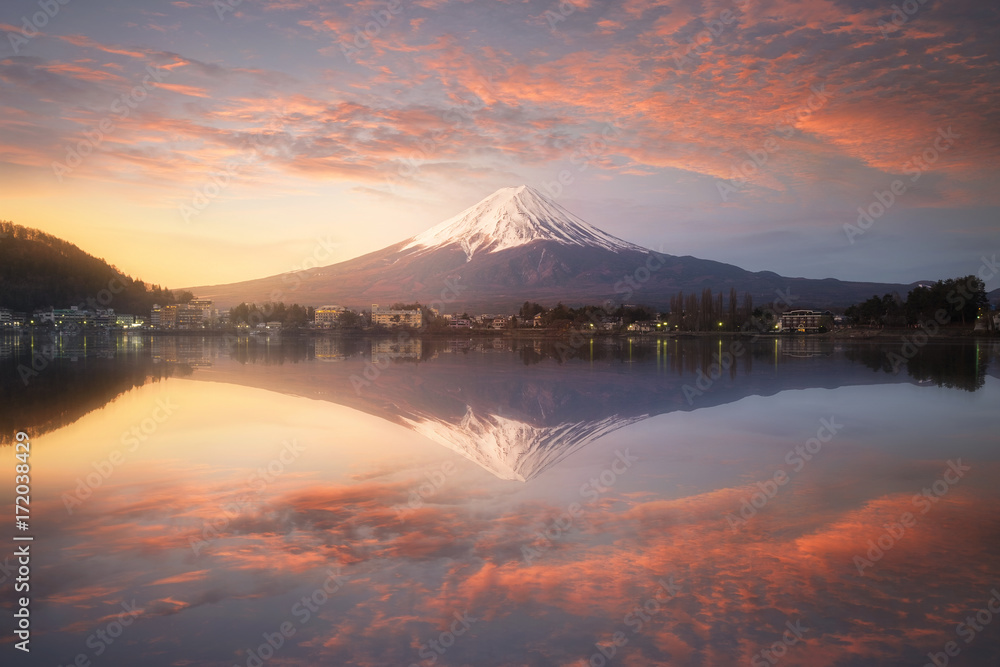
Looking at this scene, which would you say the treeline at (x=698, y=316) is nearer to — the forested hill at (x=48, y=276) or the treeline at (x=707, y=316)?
the treeline at (x=707, y=316)

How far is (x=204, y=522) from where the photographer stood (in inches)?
248

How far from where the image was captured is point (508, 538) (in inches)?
228

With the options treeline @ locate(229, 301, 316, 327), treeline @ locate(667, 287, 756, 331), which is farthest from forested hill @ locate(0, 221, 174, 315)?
treeline @ locate(667, 287, 756, 331)

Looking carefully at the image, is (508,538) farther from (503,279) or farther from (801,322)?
(503,279)

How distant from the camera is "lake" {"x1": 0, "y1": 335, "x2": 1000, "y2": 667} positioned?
13.3ft

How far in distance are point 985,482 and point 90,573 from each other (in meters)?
9.47

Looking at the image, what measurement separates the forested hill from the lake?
12041 centimetres

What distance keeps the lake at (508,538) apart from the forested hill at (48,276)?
395 ft

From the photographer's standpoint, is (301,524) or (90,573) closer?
(90,573)

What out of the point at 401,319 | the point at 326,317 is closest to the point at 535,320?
the point at 401,319

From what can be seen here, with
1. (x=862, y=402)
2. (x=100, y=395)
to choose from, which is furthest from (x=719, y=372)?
(x=100, y=395)

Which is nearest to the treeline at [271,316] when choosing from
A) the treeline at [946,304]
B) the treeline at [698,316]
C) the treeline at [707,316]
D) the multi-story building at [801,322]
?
the treeline at [698,316]

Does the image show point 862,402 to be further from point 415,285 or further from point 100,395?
point 415,285

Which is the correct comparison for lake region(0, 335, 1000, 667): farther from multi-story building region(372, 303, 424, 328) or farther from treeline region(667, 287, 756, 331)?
multi-story building region(372, 303, 424, 328)
